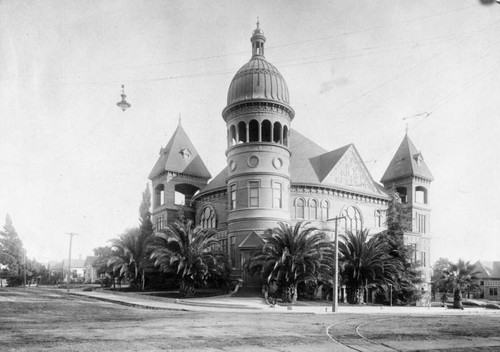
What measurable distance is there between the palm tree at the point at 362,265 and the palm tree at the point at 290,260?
9.04ft

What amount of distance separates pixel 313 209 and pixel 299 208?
144 centimetres

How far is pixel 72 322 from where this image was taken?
19500 mm

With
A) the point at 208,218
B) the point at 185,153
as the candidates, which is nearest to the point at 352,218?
the point at 208,218

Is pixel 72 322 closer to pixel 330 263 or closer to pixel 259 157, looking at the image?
pixel 330 263

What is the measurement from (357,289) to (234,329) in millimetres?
22895

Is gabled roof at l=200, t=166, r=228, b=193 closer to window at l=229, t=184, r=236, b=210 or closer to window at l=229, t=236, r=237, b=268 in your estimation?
window at l=229, t=184, r=236, b=210

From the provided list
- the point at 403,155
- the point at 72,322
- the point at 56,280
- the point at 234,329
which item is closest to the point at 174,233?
the point at 72,322

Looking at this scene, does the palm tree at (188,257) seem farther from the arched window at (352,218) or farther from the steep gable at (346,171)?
the arched window at (352,218)

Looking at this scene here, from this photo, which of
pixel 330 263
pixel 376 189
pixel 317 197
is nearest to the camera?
pixel 330 263

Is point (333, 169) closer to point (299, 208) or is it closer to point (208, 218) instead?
point (299, 208)

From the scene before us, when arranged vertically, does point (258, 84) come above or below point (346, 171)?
above

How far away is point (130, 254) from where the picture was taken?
4662 centimetres

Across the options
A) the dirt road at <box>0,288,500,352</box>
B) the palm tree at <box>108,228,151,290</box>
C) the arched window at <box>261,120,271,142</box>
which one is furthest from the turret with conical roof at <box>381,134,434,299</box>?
the dirt road at <box>0,288,500,352</box>

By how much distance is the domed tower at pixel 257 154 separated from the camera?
40781 millimetres
